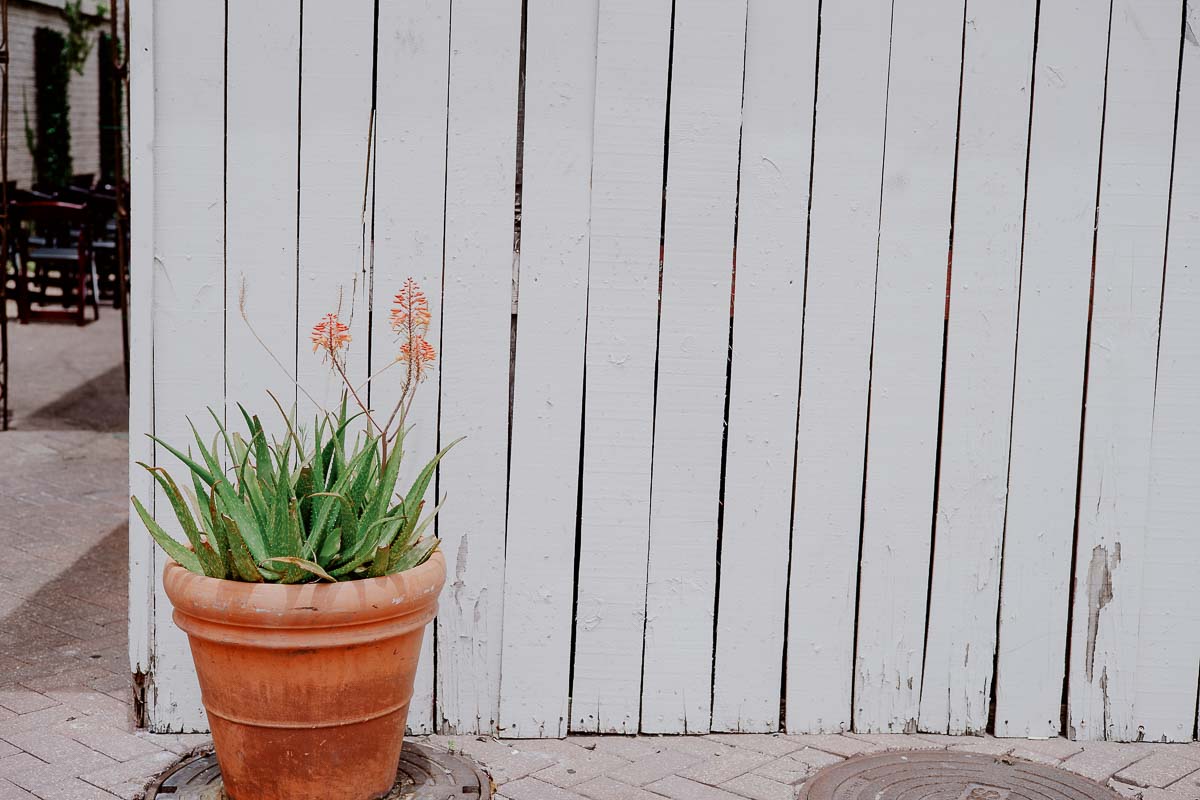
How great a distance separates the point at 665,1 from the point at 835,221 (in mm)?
711

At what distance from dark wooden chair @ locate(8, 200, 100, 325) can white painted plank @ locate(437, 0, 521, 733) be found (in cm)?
713

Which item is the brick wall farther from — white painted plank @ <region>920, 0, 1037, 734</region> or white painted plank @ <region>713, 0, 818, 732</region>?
white painted plank @ <region>920, 0, 1037, 734</region>

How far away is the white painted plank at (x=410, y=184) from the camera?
3389mm

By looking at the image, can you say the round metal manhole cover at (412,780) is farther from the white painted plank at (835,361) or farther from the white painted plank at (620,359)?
the white painted plank at (835,361)

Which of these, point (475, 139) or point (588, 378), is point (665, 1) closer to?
point (475, 139)

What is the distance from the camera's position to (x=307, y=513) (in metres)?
3.08

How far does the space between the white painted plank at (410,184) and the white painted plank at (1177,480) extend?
6.31ft

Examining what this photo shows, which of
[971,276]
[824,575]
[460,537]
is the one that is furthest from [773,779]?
[971,276]

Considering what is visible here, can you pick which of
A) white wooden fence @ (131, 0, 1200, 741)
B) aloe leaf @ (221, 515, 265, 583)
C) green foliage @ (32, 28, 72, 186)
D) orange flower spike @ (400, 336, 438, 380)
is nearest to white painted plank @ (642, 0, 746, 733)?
white wooden fence @ (131, 0, 1200, 741)

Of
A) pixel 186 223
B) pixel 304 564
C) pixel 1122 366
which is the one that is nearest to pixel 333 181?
pixel 186 223

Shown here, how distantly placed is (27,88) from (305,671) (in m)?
16.0

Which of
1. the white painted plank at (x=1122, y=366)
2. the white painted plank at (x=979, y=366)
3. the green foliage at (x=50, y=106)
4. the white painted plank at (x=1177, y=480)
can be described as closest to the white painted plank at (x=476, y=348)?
the white painted plank at (x=979, y=366)

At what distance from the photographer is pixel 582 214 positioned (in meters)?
3.47

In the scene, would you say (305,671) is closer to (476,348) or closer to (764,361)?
(476,348)
